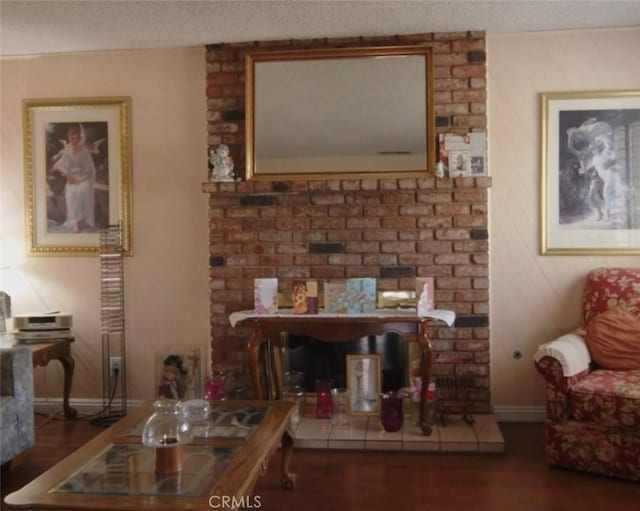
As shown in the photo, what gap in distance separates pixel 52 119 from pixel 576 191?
→ 10.5 ft

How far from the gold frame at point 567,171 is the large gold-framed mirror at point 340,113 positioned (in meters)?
0.68

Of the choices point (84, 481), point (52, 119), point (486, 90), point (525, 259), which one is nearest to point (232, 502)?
point (84, 481)

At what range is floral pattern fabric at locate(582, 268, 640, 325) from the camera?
3.57 m

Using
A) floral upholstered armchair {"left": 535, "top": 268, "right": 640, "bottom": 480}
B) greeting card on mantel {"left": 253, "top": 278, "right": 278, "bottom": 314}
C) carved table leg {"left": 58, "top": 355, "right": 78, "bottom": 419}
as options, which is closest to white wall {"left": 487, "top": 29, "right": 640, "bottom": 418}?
floral upholstered armchair {"left": 535, "top": 268, "right": 640, "bottom": 480}

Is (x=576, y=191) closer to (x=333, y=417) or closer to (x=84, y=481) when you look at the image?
(x=333, y=417)

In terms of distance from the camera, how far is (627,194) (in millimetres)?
3832

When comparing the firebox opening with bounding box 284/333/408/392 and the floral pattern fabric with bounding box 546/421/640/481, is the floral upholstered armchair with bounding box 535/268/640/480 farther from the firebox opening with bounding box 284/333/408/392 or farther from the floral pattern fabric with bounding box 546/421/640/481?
the firebox opening with bounding box 284/333/408/392

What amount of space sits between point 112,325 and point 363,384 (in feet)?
5.23

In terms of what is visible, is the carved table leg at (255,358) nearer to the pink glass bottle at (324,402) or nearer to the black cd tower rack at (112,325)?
the pink glass bottle at (324,402)

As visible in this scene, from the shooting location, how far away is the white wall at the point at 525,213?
3.88 meters

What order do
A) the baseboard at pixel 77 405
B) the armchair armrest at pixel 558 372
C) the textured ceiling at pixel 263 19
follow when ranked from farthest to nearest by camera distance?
the baseboard at pixel 77 405
the textured ceiling at pixel 263 19
the armchair armrest at pixel 558 372

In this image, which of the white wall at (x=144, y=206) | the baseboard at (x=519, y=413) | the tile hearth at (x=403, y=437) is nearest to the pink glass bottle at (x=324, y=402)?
the tile hearth at (x=403, y=437)

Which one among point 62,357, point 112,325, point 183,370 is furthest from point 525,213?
point 62,357

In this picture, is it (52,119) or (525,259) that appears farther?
(52,119)
